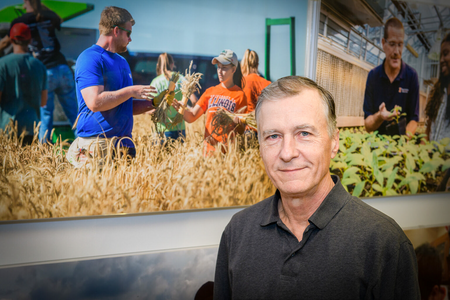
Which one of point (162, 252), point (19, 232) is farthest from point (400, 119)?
point (19, 232)

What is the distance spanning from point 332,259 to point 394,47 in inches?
55.7

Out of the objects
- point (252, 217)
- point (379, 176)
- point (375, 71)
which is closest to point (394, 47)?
point (375, 71)

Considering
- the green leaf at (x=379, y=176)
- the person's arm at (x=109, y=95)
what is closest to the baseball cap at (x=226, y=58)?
the person's arm at (x=109, y=95)

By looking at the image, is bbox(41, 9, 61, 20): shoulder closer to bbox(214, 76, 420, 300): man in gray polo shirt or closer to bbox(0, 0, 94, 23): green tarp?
bbox(0, 0, 94, 23): green tarp

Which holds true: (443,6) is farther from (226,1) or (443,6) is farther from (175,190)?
(175,190)

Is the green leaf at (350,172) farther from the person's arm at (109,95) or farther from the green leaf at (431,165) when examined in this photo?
the person's arm at (109,95)

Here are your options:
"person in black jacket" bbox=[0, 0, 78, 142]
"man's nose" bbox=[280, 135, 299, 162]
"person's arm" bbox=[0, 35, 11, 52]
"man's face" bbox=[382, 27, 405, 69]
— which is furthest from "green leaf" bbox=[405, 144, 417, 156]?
"person's arm" bbox=[0, 35, 11, 52]

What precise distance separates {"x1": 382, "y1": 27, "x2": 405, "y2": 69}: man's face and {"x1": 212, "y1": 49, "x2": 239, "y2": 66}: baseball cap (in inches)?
35.8

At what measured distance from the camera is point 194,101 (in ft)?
4.33

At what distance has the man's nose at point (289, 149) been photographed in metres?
0.80

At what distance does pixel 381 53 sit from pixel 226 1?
94 centimetres

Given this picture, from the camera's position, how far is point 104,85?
1.17m

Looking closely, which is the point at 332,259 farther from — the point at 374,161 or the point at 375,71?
the point at 375,71

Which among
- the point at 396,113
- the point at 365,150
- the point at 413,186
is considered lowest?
the point at 413,186
